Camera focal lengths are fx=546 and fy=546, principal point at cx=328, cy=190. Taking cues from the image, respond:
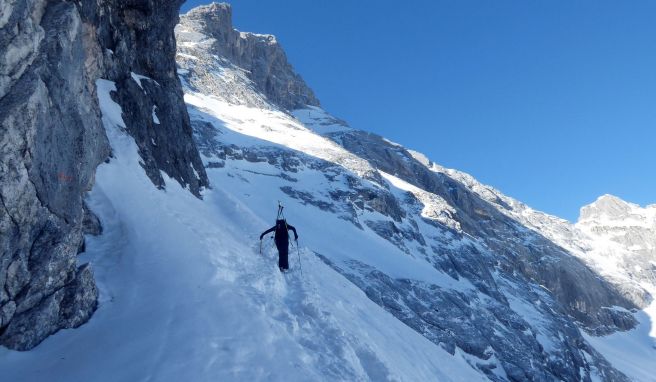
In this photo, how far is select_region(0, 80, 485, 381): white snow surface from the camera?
8.82 metres

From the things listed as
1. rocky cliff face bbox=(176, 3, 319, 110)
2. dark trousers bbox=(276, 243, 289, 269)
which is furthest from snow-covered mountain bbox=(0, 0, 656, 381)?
rocky cliff face bbox=(176, 3, 319, 110)

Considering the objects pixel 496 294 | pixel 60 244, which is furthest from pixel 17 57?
pixel 496 294

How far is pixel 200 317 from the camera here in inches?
401

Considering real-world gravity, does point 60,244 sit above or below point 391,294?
above

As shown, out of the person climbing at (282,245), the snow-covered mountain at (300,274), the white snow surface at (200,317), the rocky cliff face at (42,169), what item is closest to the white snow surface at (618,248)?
the snow-covered mountain at (300,274)

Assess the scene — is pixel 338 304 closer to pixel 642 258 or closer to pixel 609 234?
pixel 642 258

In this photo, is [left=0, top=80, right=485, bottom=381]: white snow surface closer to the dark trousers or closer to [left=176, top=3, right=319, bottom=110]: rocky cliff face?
the dark trousers

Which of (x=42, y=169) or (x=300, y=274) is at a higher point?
(x=42, y=169)

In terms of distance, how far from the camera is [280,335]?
1019cm

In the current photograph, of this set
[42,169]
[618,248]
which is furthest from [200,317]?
[618,248]

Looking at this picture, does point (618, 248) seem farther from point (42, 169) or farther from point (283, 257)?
point (42, 169)

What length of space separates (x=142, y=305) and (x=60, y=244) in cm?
197

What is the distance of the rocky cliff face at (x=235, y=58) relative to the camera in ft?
331

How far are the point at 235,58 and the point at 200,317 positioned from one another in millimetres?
121445
